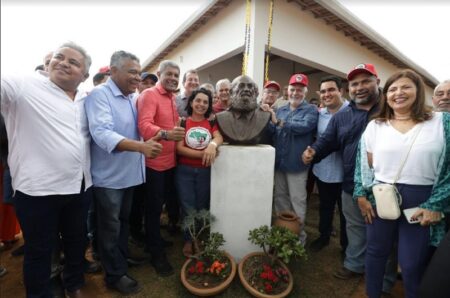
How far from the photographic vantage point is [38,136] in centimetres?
166

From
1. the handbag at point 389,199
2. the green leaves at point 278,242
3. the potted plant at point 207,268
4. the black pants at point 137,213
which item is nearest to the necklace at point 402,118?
the handbag at point 389,199

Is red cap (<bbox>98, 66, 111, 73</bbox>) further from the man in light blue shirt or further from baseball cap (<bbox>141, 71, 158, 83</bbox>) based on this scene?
the man in light blue shirt

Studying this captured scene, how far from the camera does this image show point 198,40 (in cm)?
747

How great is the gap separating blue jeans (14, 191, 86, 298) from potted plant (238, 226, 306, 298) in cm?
152

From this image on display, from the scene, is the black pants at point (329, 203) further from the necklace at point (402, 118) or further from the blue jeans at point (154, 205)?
the blue jeans at point (154, 205)

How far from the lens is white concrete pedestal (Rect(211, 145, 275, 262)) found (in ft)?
7.93

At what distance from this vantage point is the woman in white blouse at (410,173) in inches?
63.3

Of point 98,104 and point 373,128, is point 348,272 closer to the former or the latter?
point 373,128

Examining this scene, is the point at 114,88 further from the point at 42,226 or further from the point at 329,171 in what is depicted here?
the point at 329,171

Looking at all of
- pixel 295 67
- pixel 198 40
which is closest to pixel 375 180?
pixel 198 40

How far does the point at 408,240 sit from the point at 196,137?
190 cm

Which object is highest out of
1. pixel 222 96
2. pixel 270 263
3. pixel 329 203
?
pixel 222 96

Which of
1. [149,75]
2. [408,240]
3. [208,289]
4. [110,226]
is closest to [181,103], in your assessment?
[149,75]

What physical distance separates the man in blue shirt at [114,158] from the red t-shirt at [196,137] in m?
0.49
